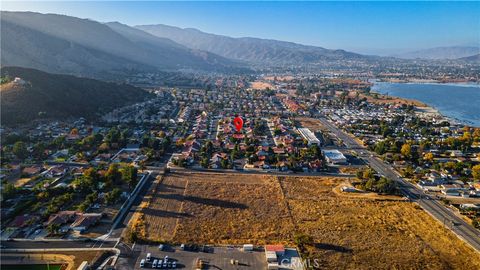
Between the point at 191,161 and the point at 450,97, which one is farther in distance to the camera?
the point at 450,97

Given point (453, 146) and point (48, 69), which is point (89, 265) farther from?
point (48, 69)

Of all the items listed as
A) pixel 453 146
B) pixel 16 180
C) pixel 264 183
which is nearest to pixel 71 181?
pixel 16 180

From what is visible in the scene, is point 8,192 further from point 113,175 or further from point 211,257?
point 211,257

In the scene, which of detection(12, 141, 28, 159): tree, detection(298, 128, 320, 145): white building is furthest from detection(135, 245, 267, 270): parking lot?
detection(298, 128, 320, 145): white building

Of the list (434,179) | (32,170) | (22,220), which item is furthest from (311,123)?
(22,220)

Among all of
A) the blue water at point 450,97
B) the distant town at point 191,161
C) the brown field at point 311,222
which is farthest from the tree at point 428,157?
the blue water at point 450,97
